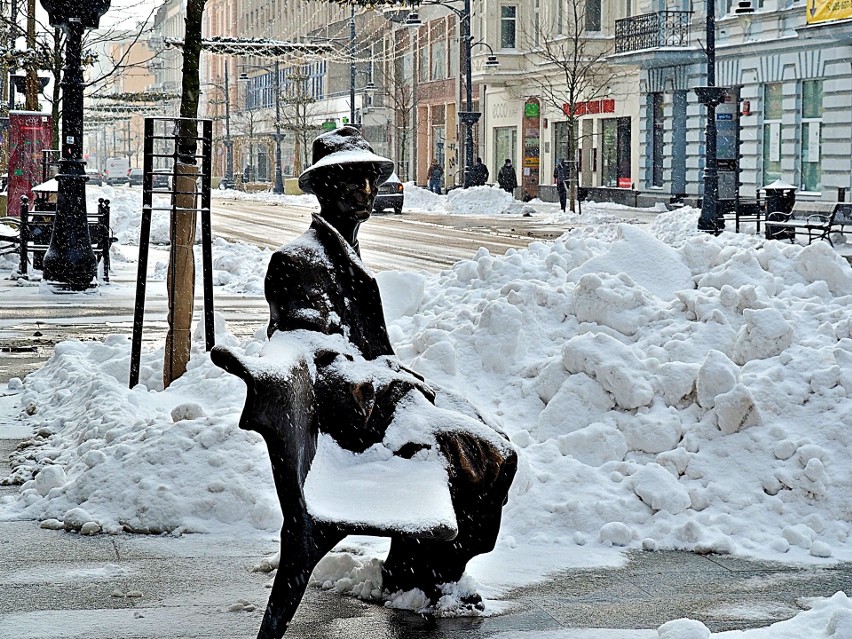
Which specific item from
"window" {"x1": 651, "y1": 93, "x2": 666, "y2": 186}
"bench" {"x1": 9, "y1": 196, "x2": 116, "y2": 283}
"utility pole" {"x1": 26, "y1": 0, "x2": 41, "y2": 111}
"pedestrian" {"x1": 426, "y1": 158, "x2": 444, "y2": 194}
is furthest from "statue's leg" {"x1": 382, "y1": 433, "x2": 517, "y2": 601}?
"pedestrian" {"x1": 426, "y1": 158, "x2": 444, "y2": 194}

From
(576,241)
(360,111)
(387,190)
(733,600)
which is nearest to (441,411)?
(733,600)

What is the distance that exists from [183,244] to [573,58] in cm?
3989

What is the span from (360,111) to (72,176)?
5950 cm

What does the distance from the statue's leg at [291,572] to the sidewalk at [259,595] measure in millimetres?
525

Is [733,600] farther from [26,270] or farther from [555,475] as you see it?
[26,270]

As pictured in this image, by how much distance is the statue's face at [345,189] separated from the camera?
5020 mm

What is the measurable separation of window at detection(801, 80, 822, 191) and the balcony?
18.7 feet

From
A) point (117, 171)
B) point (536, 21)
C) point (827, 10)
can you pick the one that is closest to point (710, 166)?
point (827, 10)

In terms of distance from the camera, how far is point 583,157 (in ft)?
165

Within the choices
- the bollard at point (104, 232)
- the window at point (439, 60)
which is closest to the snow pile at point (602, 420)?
the bollard at point (104, 232)

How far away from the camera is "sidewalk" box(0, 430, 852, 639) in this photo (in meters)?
4.89

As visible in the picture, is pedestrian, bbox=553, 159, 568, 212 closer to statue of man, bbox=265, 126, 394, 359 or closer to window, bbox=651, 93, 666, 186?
window, bbox=651, 93, 666, 186

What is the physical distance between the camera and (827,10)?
108 ft

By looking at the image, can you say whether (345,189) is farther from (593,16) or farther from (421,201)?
(593,16)
